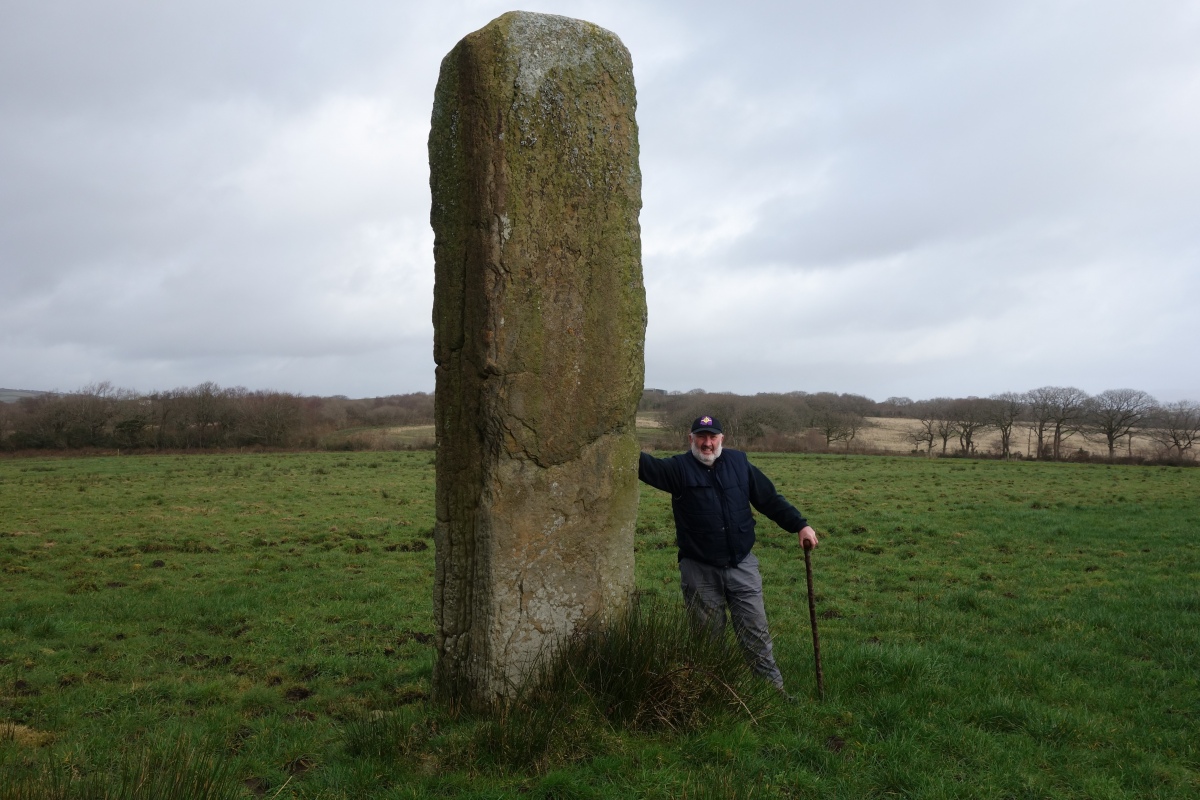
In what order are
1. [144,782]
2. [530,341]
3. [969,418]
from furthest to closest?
[969,418] → [530,341] → [144,782]

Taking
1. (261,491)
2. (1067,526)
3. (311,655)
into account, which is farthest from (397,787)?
(261,491)

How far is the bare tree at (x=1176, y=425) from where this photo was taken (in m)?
47.6

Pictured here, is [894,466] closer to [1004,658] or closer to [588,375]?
[1004,658]

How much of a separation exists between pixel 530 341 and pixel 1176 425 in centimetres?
6017

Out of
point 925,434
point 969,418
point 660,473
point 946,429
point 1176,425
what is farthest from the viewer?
point 969,418

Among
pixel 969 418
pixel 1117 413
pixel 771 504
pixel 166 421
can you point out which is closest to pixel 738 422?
pixel 969 418

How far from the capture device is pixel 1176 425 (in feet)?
168

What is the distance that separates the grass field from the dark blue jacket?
119 cm

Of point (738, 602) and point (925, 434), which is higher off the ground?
point (925, 434)

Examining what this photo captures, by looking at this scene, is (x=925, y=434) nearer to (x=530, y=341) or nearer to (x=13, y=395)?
(x=530, y=341)

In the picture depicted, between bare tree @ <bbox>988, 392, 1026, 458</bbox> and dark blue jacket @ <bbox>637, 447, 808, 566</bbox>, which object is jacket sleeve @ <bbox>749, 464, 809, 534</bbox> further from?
bare tree @ <bbox>988, 392, 1026, 458</bbox>

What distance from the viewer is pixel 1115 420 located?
51.9 metres

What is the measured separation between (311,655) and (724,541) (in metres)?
4.32

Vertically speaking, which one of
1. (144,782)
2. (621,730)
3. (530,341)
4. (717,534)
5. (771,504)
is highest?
(530,341)
